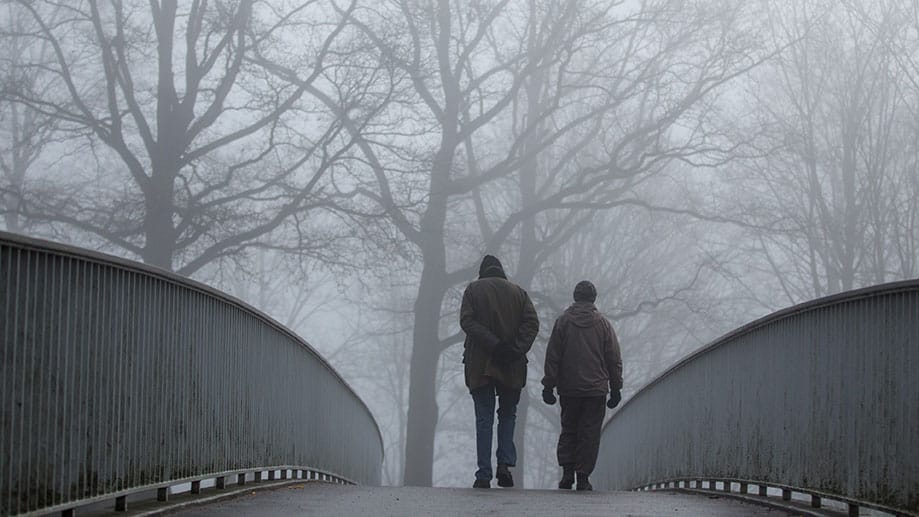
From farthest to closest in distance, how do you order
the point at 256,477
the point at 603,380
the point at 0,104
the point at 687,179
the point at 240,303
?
the point at 687,179, the point at 0,104, the point at 603,380, the point at 256,477, the point at 240,303

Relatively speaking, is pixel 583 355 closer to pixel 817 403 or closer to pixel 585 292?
pixel 585 292

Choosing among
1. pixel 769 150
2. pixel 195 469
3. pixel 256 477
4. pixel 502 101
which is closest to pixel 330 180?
pixel 502 101

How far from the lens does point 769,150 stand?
93.4ft

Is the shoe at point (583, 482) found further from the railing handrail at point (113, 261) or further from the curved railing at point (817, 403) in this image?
the railing handrail at point (113, 261)

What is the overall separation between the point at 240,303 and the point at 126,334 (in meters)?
2.54

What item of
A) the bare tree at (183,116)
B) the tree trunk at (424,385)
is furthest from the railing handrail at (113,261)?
the tree trunk at (424,385)

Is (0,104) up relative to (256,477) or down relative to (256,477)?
up

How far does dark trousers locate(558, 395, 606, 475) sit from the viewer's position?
40.9ft

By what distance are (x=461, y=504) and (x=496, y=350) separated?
10.2 feet

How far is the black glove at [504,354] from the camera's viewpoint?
1199cm

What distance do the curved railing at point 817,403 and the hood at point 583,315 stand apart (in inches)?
37.8

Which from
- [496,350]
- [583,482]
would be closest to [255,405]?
[496,350]

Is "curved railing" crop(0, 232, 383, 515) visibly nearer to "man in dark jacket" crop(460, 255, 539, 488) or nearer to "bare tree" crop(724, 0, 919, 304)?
"man in dark jacket" crop(460, 255, 539, 488)

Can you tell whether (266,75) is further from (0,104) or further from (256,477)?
(256,477)
